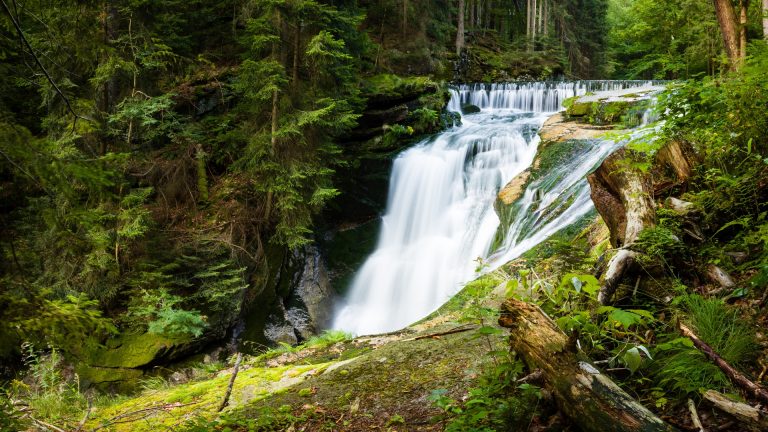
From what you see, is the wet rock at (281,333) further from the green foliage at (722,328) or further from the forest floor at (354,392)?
the green foliage at (722,328)

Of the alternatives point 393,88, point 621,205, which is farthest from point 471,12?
point 621,205

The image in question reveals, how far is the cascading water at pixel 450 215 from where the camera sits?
8.59 m

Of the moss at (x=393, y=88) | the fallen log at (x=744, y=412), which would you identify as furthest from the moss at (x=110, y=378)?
the moss at (x=393, y=88)

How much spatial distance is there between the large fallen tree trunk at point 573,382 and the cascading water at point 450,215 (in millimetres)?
5161

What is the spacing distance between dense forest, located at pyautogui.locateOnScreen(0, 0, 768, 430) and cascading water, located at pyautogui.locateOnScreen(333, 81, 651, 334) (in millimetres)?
784

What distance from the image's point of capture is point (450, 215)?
465 inches

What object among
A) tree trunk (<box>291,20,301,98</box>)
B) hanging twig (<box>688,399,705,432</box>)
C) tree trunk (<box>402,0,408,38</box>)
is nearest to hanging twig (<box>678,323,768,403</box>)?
hanging twig (<box>688,399,705,432</box>)

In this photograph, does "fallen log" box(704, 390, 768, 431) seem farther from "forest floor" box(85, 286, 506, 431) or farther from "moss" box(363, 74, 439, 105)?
"moss" box(363, 74, 439, 105)

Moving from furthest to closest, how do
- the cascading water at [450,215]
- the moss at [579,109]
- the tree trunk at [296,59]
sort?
the moss at [579,109] → the tree trunk at [296,59] → the cascading water at [450,215]

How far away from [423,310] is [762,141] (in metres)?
7.40

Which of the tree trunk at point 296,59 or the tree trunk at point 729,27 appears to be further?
the tree trunk at point 296,59

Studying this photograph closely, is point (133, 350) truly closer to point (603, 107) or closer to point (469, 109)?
point (603, 107)

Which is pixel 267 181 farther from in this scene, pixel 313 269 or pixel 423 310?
pixel 423 310

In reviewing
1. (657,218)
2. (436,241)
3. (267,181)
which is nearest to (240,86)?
(267,181)
